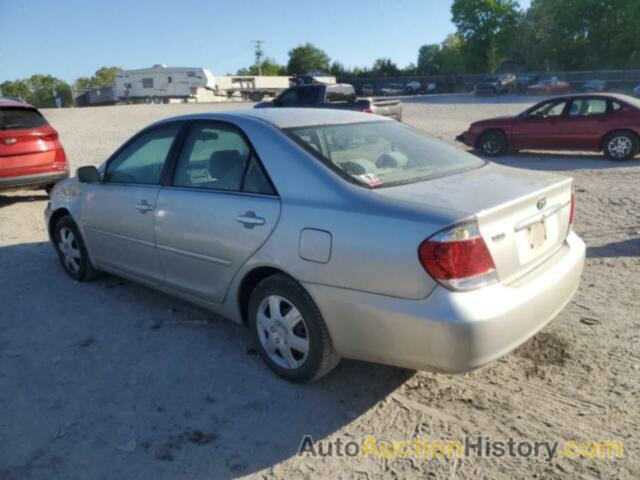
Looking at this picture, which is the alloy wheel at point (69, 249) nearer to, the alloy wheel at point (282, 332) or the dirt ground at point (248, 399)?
the dirt ground at point (248, 399)

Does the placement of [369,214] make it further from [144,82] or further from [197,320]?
[144,82]

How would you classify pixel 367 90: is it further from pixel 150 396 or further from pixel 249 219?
pixel 150 396

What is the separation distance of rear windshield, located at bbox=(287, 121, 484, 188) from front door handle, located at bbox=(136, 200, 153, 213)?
134cm

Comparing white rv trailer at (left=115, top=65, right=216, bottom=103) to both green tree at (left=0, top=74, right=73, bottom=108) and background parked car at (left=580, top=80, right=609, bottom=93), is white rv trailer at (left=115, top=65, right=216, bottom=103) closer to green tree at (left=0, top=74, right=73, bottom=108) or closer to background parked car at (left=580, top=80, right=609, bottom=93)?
green tree at (left=0, top=74, right=73, bottom=108)

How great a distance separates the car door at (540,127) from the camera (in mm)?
12000

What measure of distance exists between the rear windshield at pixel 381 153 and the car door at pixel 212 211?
43 centimetres

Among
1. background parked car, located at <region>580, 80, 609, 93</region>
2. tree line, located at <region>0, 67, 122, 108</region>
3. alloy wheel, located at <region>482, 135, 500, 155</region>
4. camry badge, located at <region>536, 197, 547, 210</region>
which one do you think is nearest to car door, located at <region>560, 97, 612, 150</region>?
alloy wheel, located at <region>482, 135, 500, 155</region>

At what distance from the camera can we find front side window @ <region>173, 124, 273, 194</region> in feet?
11.2

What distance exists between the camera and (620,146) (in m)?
11.2

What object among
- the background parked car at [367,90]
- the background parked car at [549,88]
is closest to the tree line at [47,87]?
the background parked car at [367,90]

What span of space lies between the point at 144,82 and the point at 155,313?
58.1 meters

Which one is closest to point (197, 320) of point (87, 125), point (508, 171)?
point (508, 171)

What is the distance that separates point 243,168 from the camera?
347 centimetres

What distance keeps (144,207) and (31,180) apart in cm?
543
